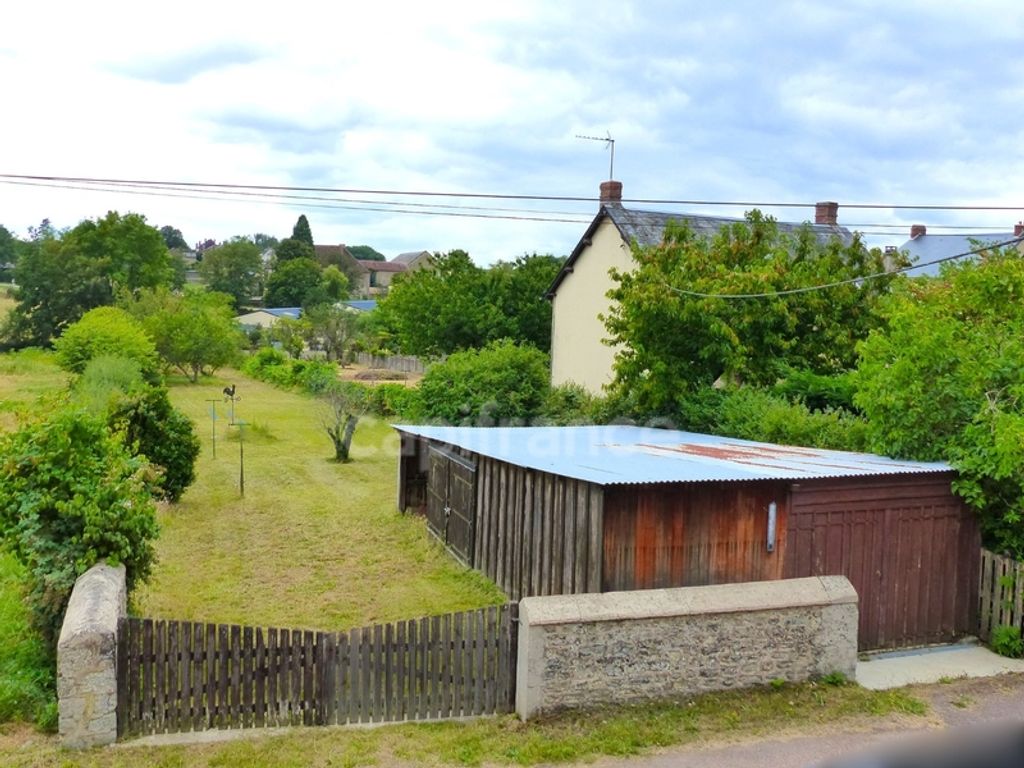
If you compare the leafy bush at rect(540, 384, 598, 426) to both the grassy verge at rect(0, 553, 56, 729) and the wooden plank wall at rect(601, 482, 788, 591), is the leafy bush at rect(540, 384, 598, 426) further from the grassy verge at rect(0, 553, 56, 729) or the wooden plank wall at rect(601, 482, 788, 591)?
the grassy verge at rect(0, 553, 56, 729)

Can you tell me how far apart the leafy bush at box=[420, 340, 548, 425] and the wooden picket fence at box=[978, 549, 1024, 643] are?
13962 millimetres

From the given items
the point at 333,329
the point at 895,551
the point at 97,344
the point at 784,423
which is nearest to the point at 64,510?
the point at 895,551

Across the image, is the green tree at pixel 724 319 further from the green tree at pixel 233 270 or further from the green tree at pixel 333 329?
the green tree at pixel 233 270

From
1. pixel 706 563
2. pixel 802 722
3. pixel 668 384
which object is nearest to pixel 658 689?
pixel 802 722

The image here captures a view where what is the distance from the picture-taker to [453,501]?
1476 centimetres

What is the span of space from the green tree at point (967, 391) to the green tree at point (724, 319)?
4.16 metres

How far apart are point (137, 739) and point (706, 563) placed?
611cm

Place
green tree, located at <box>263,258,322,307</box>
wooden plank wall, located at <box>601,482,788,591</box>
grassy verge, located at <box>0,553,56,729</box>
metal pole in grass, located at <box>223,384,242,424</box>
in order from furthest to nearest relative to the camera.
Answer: green tree, located at <box>263,258,322,307</box> < metal pole in grass, located at <box>223,384,242,424</box> < wooden plank wall, located at <box>601,482,788,591</box> < grassy verge, located at <box>0,553,56,729</box>

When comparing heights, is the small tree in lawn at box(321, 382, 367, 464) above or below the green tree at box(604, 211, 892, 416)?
below

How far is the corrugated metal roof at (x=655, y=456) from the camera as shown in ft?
31.6

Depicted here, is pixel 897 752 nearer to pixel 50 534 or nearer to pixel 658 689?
pixel 658 689

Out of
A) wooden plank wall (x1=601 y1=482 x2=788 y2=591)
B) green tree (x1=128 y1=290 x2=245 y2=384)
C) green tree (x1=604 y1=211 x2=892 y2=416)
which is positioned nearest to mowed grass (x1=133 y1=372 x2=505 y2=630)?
Answer: wooden plank wall (x1=601 y1=482 x2=788 y2=591)

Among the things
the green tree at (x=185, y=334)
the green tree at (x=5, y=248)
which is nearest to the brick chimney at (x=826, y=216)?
the green tree at (x=185, y=334)

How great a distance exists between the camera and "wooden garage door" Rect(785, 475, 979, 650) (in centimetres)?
989
